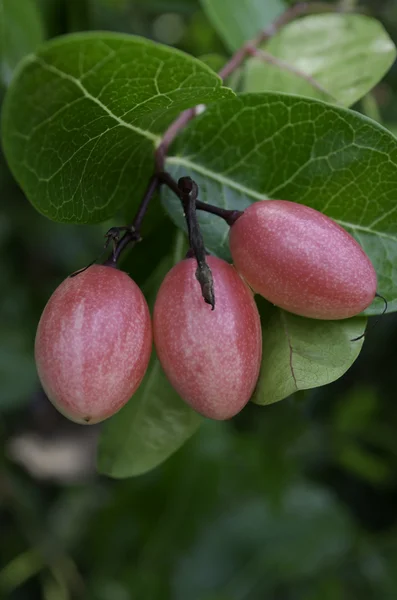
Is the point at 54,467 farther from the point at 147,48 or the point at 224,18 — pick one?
the point at 147,48

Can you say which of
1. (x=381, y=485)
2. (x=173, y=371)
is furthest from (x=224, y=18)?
Result: (x=381, y=485)

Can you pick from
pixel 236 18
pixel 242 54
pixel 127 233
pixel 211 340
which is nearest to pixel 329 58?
pixel 242 54

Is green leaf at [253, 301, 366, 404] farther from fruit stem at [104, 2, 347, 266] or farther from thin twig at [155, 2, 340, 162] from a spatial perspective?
thin twig at [155, 2, 340, 162]

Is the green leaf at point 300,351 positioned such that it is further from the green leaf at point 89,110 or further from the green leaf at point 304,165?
the green leaf at point 89,110

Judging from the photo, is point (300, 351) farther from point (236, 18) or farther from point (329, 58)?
point (236, 18)

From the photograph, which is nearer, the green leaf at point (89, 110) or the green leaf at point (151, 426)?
the green leaf at point (89, 110)

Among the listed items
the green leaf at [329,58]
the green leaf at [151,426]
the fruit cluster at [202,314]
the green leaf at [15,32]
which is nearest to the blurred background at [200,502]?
the green leaf at [15,32]
